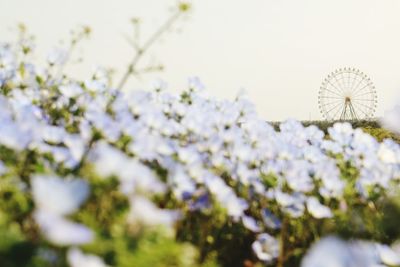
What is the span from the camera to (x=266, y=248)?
2.81 metres

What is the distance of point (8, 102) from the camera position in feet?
10.2

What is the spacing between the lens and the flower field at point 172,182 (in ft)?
5.19

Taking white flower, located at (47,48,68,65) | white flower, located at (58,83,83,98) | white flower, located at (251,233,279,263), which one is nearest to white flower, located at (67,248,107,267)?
white flower, located at (251,233,279,263)

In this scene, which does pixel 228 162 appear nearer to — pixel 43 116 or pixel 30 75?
pixel 43 116

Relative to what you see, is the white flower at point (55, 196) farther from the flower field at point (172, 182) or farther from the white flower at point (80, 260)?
the white flower at point (80, 260)

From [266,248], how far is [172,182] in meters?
0.73

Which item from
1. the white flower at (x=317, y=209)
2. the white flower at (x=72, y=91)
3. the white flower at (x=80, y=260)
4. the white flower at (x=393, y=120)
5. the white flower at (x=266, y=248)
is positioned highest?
the white flower at (x=72, y=91)

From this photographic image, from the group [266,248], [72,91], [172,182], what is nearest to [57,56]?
[72,91]

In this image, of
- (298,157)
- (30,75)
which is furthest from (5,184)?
(298,157)

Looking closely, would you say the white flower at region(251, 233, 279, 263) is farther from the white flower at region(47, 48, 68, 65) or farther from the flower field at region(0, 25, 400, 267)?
the white flower at region(47, 48, 68, 65)

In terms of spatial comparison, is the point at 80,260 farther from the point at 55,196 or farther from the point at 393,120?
the point at 393,120

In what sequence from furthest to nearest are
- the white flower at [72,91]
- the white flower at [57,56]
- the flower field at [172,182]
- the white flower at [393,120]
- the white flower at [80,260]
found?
the white flower at [57,56]
the white flower at [72,91]
the white flower at [393,120]
the flower field at [172,182]
the white flower at [80,260]

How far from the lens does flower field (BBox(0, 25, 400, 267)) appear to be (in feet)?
5.19

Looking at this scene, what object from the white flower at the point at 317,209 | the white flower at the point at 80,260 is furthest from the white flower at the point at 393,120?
the white flower at the point at 80,260
